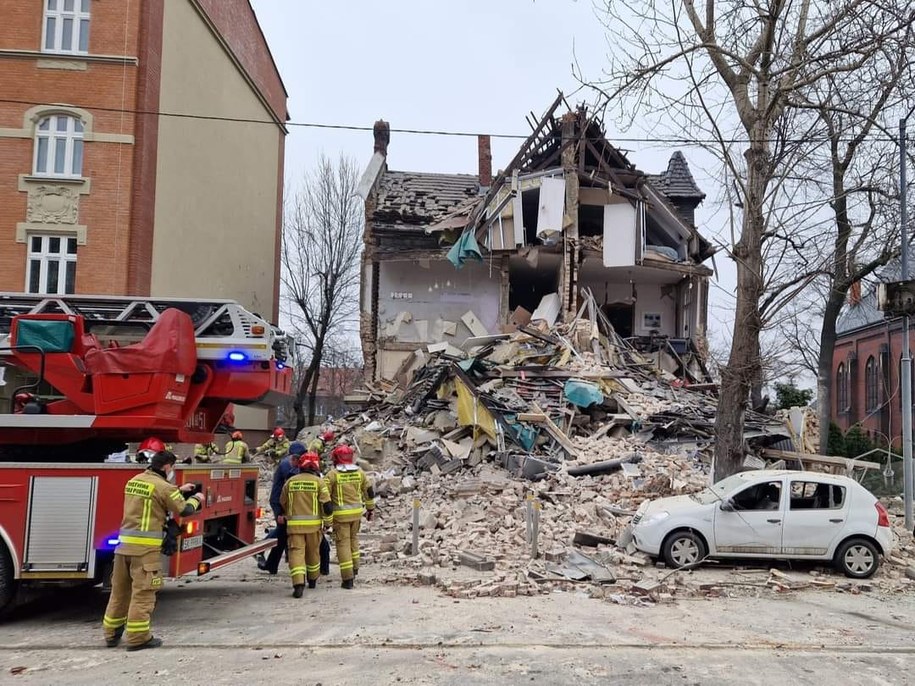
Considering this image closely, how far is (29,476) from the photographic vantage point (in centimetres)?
728

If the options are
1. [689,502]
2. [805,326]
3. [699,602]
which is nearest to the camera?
[699,602]

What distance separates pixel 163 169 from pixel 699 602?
1853 cm

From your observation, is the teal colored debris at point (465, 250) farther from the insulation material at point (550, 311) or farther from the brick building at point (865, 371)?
the brick building at point (865, 371)

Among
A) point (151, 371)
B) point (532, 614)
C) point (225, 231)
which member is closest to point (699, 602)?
point (532, 614)

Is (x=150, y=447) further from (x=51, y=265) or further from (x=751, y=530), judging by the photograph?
(x=51, y=265)

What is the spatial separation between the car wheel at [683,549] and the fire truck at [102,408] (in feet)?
18.0

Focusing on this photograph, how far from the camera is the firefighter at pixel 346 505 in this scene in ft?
30.2

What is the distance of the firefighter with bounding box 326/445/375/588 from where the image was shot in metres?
9.21

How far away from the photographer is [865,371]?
4528 cm

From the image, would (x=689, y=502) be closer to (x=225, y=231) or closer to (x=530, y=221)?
(x=530, y=221)

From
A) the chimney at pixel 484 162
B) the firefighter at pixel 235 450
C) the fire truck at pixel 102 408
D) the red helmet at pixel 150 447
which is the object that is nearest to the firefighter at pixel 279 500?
the fire truck at pixel 102 408

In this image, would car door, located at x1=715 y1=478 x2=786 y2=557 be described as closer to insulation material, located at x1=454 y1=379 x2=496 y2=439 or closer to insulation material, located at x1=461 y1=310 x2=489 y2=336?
insulation material, located at x1=454 y1=379 x2=496 y2=439

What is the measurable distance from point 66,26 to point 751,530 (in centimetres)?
2057

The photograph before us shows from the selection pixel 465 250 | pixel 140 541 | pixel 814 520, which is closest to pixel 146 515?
pixel 140 541
